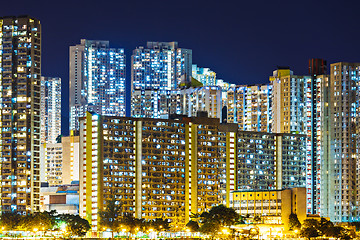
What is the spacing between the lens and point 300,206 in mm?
179500

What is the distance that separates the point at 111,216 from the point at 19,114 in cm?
2769

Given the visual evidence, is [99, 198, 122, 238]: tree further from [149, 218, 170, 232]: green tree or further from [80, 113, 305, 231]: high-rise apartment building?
[149, 218, 170, 232]: green tree

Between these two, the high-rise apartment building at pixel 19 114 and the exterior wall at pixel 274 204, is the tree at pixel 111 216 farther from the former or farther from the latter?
the exterior wall at pixel 274 204

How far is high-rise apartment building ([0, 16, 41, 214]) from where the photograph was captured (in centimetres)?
16775

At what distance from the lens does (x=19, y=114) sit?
169 metres

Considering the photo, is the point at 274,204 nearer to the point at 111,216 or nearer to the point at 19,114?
the point at 111,216

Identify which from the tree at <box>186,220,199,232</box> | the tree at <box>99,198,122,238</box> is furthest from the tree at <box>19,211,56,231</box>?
the tree at <box>186,220,199,232</box>

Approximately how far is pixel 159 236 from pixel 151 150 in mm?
22886

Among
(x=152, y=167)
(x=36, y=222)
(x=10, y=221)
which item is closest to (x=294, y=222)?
(x=152, y=167)

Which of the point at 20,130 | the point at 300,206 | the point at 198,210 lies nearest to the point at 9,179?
the point at 20,130

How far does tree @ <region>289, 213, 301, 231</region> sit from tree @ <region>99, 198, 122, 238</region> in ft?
115

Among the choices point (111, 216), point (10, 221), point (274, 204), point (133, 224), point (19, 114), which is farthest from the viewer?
point (274, 204)

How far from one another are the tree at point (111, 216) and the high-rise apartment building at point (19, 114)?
1348 centimetres

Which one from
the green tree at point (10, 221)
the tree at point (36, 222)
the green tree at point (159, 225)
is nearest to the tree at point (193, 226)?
the green tree at point (159, 225)
